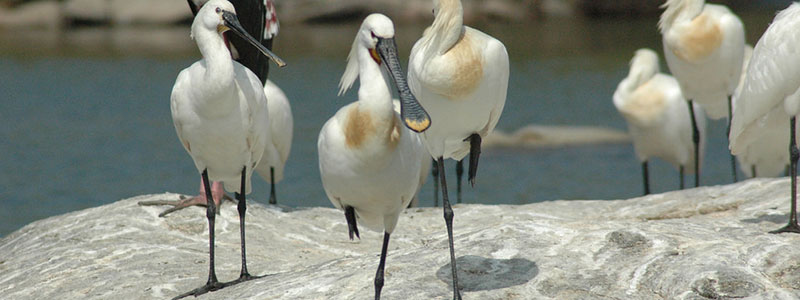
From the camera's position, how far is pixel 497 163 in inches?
635

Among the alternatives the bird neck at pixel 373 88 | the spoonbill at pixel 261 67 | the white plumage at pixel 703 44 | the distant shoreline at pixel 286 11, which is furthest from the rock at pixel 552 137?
the distant shoreline at pixel 286 11

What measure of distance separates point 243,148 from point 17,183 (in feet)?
31.8

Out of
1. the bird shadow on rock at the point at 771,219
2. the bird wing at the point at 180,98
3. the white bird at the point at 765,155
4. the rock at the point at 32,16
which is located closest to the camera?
the bird wing at the point at 180,98

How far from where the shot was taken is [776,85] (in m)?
6.72

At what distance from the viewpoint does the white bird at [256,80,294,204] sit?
30.5ft

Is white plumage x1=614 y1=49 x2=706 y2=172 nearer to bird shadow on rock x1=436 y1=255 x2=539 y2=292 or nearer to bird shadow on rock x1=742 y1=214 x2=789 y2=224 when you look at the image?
bird shadow on rock x1=742 y1=214 x2=789 y2=224

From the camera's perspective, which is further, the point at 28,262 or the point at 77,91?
the point at 77,91

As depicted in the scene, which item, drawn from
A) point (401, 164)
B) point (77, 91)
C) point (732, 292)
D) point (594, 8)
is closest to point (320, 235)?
point (401, 164)

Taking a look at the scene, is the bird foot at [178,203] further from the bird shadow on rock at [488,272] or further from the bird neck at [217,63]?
the bird shadow on rock at [488,272]

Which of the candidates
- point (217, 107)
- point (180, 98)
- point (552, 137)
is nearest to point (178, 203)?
point (180, 98)

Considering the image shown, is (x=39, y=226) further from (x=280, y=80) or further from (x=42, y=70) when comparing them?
(x=42, y=70)

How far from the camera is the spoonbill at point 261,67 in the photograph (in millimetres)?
7852

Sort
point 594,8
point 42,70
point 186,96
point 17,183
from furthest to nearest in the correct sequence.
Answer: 1. point 594,8
2. point 42,70
3. point 17,183
4. point 186,96

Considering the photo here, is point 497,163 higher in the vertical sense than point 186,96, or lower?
lower
